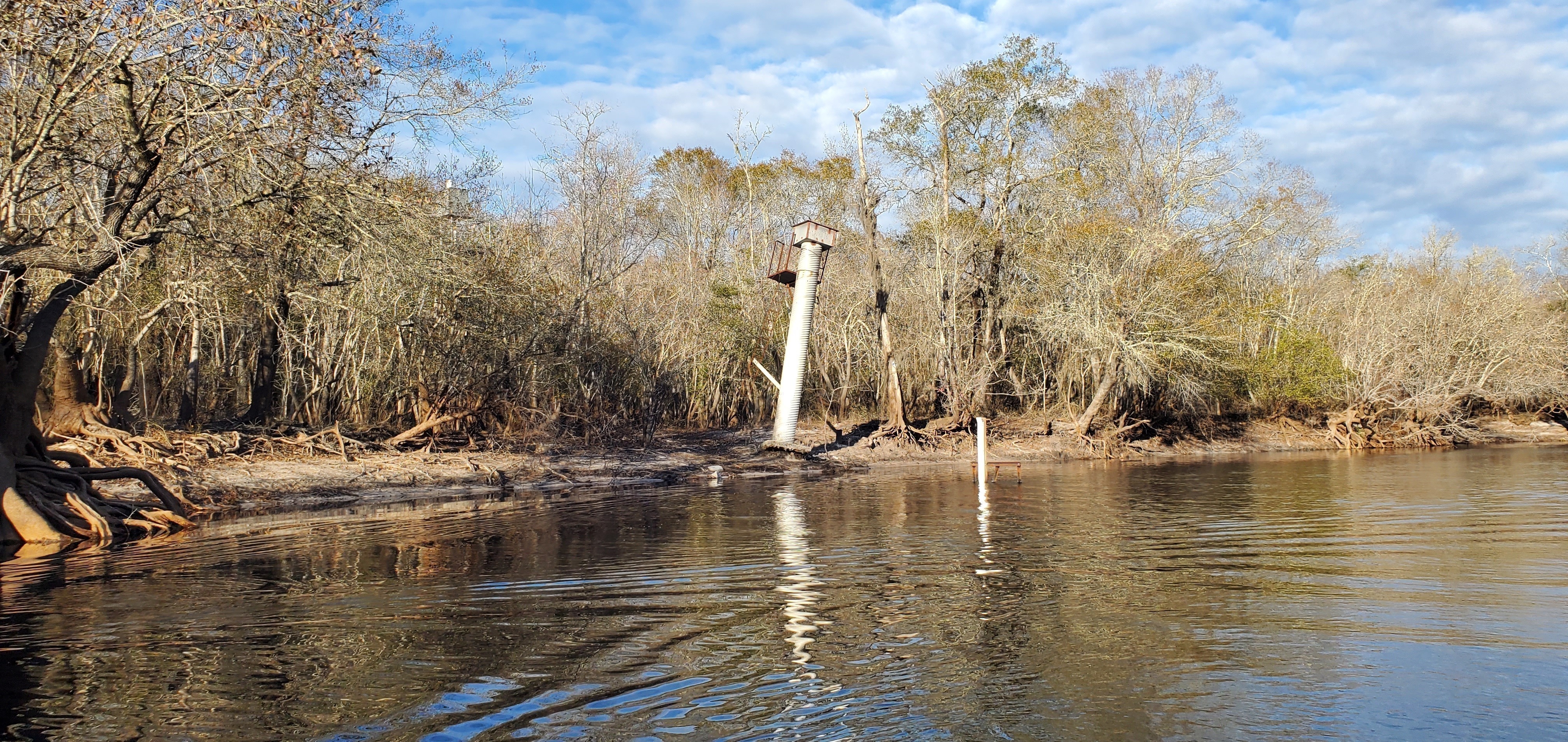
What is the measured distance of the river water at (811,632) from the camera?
533cm

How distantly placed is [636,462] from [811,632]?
60.7 feet

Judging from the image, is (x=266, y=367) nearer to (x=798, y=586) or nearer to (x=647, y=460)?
(x=647, y=460)

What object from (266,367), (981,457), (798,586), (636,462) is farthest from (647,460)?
(798,586)

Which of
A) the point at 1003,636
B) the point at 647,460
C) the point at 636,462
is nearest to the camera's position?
the point at 1003,636

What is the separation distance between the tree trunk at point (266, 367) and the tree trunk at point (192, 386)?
110cm

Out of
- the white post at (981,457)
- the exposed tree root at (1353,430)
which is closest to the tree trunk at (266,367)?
the white post at (981,457)

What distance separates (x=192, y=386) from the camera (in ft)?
73.7

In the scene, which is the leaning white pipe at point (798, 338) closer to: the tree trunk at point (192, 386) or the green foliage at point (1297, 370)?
the tree trunk at point (192, 386)

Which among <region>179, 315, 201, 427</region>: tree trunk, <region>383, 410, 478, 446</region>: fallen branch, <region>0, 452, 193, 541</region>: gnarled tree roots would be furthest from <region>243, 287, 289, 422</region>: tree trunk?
<region>0, 452, 193, 541</region>: gnarled tree roots

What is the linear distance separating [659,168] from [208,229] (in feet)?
125

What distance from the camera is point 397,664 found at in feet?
21.3

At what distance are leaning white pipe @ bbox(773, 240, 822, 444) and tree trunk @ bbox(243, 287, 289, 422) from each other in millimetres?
12972

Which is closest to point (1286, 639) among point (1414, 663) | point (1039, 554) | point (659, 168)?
point (1414, 663)

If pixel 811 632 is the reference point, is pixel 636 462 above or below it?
above
